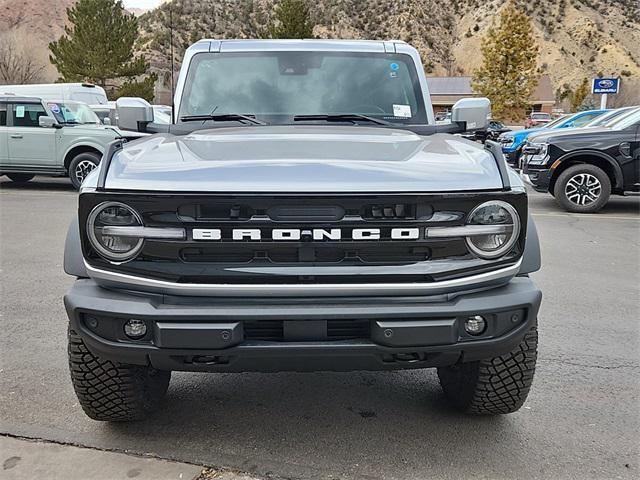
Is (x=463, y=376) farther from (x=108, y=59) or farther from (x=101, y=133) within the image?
(x=108, y=59)

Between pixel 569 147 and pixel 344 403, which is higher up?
pixel 569 147

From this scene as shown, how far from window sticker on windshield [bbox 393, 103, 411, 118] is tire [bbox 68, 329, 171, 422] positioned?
2.07 meters

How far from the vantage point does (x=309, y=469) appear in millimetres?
2762

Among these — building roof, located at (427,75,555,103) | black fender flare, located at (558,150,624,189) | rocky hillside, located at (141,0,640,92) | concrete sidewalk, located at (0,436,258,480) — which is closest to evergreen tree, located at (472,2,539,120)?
building roof, located at (427,75,555,103)

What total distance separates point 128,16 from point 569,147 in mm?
37689

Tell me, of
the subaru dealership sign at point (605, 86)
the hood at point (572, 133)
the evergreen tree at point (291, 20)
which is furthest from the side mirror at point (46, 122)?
the evergreen tree at point (291, 20)

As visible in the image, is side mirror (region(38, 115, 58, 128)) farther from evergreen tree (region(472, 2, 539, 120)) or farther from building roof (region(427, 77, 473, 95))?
building roof (region(427, 77, 473, 95))

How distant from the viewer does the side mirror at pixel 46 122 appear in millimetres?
12070

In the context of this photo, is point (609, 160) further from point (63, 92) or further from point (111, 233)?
point (63, 92)

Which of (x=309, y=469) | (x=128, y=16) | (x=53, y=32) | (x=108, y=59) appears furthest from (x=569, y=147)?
(x=53, y=32)

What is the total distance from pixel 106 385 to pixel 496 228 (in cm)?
185

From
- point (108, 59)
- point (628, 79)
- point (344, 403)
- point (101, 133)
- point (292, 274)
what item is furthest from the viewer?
point (628, 79)

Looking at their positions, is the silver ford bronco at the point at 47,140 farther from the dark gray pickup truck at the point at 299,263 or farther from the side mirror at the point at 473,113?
the dark gray pickup truck at the point at 299,263

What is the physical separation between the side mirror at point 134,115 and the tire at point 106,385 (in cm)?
158
